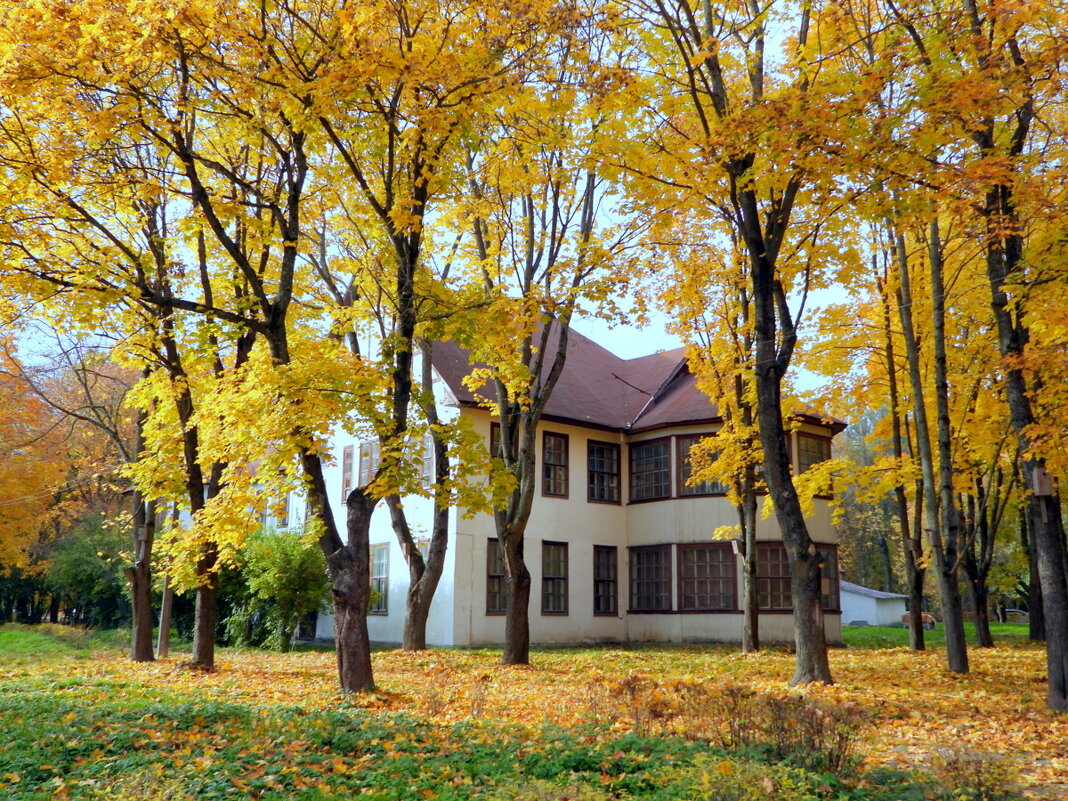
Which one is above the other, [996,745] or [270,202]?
[270,202]

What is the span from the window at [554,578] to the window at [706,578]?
120 inches

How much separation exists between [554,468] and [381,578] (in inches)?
211

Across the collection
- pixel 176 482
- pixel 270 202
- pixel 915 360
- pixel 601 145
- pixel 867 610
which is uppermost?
pixel 601 145

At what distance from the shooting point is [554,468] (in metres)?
23.5

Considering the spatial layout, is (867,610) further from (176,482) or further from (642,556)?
(176,482)

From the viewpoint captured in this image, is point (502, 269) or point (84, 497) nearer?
point (502, 269)

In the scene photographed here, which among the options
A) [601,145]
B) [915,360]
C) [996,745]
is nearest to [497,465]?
[601,145]

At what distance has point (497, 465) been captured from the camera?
12.1 metres

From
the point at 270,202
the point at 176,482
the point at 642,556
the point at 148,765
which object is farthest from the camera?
the point at 642,556

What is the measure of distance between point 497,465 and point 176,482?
5681mm

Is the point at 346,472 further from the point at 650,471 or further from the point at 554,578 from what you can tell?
the point at 650,471

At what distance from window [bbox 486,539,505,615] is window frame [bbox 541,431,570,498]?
211cm

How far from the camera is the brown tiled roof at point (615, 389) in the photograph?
2331 cm

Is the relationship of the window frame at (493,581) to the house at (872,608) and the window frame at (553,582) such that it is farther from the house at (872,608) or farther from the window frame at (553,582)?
the house at (872,608)
